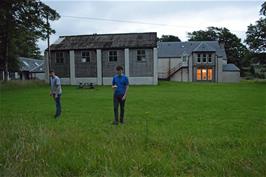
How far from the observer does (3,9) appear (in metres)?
30.8

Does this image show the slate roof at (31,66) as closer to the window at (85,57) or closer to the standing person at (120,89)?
the window at (85,57)

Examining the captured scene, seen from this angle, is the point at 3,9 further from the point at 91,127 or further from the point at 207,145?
the point at 207,145

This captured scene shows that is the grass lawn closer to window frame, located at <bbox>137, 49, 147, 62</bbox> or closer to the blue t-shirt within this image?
the blue t-shirt

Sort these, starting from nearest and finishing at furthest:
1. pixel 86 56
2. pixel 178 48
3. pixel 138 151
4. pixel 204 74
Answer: pixel 138 151 → pixel 86 56 → pixel 204 74 → pixel 178 48

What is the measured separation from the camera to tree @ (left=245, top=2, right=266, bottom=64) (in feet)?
143

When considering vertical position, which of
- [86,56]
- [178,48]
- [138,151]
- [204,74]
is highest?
[178,48]

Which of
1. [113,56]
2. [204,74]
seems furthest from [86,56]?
[204,74]

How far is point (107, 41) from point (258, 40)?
21277mm

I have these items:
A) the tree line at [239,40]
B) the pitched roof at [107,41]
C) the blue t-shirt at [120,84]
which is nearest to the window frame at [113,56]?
the pitched roof at [107,41]

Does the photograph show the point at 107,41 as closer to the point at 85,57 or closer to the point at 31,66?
the point at 85,57

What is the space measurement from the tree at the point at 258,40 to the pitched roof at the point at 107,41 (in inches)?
592

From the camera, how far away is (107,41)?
40125 mm

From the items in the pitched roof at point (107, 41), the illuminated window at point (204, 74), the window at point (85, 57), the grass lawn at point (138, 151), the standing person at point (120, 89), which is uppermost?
the pitched roof at point (107, 41)

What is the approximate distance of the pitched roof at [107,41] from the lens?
38.7 m
